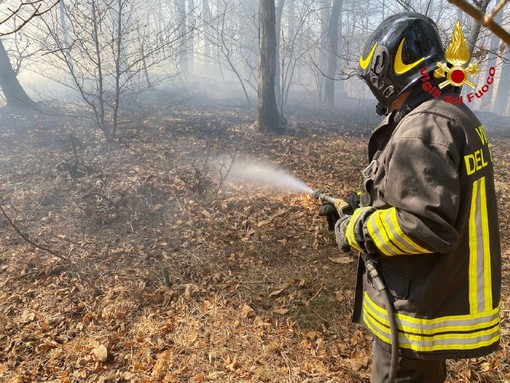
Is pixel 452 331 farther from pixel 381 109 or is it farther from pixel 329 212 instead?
pixel 381 109

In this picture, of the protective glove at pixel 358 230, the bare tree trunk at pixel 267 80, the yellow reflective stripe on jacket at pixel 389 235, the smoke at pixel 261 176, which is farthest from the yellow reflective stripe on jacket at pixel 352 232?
the bare tree trunk at pixel 267 80

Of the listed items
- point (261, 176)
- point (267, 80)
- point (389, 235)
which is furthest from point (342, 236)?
point (267, 80)

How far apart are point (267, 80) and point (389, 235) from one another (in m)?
10.7

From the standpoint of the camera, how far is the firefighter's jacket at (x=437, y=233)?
1.51m

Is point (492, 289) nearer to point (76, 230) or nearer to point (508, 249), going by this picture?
point (508, 249)

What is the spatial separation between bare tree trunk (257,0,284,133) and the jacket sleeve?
9.93 meters

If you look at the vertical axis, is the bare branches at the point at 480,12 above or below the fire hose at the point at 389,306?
above

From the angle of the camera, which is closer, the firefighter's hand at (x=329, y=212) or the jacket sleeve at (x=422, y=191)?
the jacket sleeve at (x=422, y=191)

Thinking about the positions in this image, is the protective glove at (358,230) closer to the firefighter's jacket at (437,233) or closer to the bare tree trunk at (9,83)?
the firefighter's jacket at (437,233)

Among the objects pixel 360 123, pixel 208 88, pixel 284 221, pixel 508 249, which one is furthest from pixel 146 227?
pixel 208 88

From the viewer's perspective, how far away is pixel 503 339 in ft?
11.0

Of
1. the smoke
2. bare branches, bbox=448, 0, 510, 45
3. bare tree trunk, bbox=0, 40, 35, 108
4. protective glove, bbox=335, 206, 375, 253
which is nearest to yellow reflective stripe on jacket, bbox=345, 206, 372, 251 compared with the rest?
protective glove, bbox=335, 206, 375, 253

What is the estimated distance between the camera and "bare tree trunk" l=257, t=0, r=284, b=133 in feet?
37.4

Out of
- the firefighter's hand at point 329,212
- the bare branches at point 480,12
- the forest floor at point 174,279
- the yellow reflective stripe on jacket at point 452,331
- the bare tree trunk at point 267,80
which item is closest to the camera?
the bare branches at point 480,12
